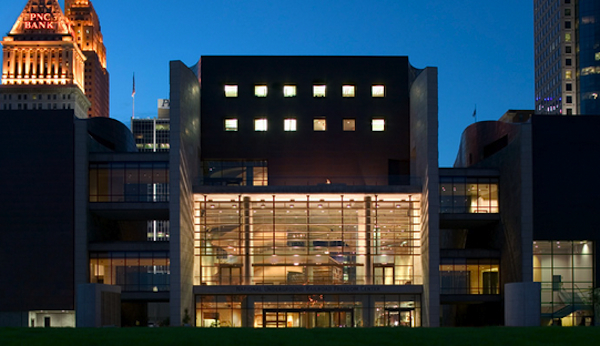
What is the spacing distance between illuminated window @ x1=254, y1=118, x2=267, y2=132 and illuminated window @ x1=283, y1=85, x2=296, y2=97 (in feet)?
10.4

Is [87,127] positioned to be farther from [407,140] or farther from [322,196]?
[407,140]

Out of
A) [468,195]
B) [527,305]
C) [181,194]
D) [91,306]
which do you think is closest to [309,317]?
[181,194]

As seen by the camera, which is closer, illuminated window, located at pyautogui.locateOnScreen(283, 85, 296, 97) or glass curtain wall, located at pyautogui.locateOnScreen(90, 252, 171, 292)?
glass curtain wall, located at pyautogui.locateOnScreen(90, 252, 171, 292)

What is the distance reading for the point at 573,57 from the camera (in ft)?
555

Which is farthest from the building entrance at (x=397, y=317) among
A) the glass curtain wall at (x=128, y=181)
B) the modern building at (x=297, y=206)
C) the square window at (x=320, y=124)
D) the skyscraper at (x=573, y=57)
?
the skyscraper at (x=573, y=57)

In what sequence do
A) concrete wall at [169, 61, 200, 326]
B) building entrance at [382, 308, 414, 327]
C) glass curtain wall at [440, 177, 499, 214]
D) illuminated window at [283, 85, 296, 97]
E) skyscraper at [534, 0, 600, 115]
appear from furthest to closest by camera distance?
1. skyscraper at [534, 0, 600, 115]
2. illuminated window at [283, 85, 296, 97]
3. glass curtain wall at [440, 177, 499, 214]
4. building entrance at [382, 308, 414, 327]
5. concrete wall at [169, 61, 200, 326]

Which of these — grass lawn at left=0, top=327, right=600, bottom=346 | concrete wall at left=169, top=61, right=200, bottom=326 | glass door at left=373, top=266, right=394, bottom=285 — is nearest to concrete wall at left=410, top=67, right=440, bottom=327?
glass door at left=373, top=266, right=394, bottom=285

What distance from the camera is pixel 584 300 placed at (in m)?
59.1

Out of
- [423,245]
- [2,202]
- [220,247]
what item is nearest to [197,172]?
[220,247]

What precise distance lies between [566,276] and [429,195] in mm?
12737

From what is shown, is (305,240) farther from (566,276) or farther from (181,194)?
(566,276)

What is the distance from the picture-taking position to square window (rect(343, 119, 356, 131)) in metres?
67.6

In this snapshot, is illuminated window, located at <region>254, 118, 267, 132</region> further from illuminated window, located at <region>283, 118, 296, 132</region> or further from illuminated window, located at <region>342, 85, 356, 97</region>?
illuminated window, located at <region>342, 85, 356, 97</region>

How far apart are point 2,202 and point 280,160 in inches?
935
